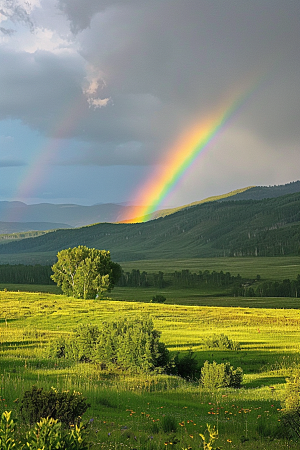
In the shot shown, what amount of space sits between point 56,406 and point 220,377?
17306 mm

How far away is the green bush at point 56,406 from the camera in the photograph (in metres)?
11.6

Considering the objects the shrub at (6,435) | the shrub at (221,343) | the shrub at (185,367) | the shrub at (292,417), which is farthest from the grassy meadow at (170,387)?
the shrub at (6,435)

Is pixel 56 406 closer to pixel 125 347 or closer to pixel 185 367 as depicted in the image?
pixel 125 347

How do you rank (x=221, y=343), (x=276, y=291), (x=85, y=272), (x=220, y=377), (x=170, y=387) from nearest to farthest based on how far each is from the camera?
(x=170, y=387) < (x=220, y=377) < (x=221, y=343) < (x=85, y=272) < (x=276, y=291)

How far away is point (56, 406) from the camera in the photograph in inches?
454

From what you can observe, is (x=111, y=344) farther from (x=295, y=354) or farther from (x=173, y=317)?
(x=173, y=317)

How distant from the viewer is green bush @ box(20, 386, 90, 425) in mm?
11586

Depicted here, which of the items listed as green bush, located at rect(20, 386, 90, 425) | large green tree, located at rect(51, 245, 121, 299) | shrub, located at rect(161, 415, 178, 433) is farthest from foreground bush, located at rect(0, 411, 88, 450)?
large green tree, located at rect(51, 245, 121, 299)

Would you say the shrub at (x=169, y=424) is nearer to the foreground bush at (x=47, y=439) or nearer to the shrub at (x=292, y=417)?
the shrub at (x=292, y=417)

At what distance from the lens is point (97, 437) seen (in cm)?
1234

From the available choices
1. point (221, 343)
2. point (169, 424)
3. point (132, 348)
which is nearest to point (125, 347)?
point (132, 348)

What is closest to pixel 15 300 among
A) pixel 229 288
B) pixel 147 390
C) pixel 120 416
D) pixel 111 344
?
pixel 111 344

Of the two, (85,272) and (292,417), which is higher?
(85,272)

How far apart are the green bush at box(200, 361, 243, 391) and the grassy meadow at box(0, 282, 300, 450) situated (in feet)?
2.45
